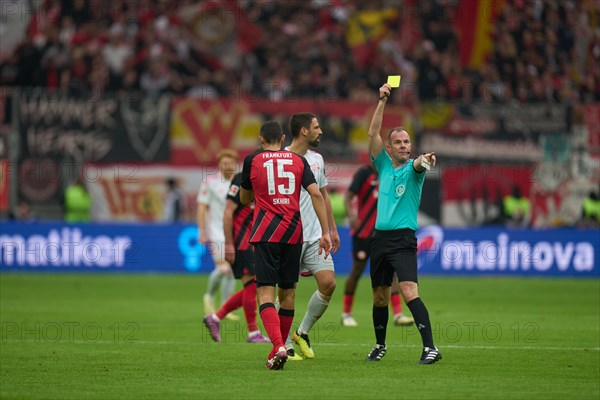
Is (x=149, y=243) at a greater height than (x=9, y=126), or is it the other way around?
(x=9, y=126)

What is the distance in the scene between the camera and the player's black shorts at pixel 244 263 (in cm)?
1247

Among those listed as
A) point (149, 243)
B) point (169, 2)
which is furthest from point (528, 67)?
point (149, 243)

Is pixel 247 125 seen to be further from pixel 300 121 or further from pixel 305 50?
pixel 300 121

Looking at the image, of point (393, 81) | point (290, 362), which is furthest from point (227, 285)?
point (393, 81)

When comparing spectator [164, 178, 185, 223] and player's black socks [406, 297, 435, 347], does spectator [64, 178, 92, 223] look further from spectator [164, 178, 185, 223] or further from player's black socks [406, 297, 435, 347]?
player's black socks [406, 297, 435, 347]

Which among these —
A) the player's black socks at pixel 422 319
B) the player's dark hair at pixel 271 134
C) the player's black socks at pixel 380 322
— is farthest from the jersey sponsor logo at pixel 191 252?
the player's black socks at pixel 422 319

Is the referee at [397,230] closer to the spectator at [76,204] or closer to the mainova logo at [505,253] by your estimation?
the mainova logo at [505,253]

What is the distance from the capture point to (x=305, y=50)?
99.3 feet

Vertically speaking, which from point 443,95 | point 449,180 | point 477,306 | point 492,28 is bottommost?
point 477,306

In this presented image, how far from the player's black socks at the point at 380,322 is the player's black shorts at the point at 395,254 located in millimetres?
350

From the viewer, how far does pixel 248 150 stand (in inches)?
1080

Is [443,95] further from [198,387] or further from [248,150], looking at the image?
[198,387]

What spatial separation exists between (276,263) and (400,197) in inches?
52.2

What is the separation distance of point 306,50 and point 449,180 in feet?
19.1
